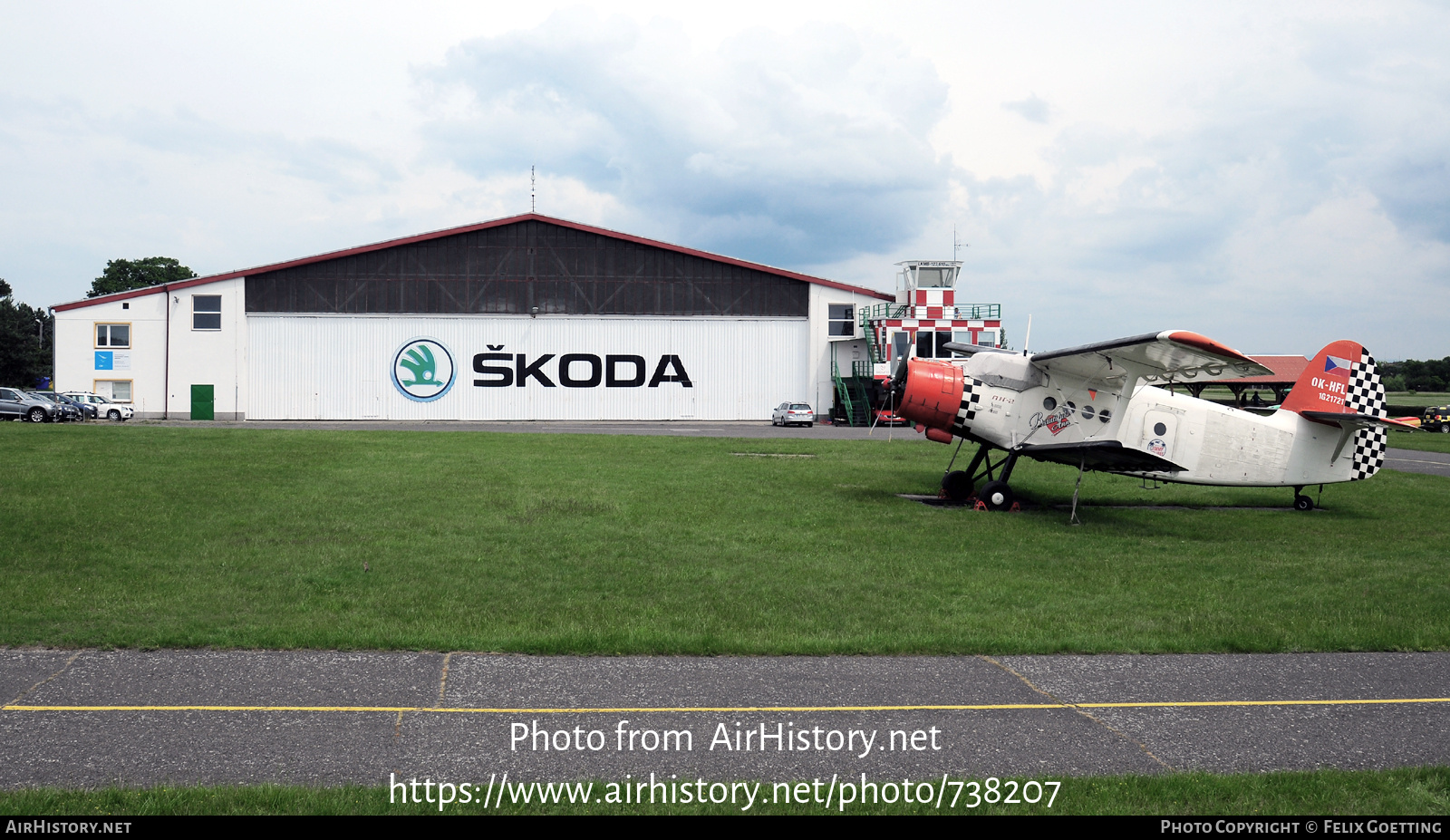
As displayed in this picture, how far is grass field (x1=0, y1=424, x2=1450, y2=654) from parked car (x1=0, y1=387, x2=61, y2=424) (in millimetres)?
24733

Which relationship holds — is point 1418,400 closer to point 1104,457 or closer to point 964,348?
point 964,348

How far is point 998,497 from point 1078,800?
493 inches

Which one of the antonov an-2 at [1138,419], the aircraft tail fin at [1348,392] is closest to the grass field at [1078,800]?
the antonov an-2 at [1138,419]

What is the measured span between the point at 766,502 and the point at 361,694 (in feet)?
33.7

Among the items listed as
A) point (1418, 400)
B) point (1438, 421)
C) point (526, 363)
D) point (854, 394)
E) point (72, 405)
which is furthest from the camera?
point (1418, 400)

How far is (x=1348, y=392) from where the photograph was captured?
713 inches

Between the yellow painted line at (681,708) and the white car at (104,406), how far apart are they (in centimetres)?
4608

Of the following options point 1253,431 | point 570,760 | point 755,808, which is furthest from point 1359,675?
point 1253,431

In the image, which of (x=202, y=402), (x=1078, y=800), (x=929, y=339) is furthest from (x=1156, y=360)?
(x=202, y=402)

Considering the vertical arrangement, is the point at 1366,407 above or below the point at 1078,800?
above

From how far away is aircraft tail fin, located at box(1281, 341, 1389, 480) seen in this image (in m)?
18.1

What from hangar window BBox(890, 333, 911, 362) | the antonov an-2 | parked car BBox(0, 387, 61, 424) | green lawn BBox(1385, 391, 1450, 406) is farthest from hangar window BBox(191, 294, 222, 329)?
green lawn BBox(1385, 391, 1450, 406)

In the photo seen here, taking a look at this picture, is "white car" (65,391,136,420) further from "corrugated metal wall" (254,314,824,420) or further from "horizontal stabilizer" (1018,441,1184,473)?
"horizontal stabilizer" (1018,441,1184,473)

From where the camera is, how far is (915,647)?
316 inches
